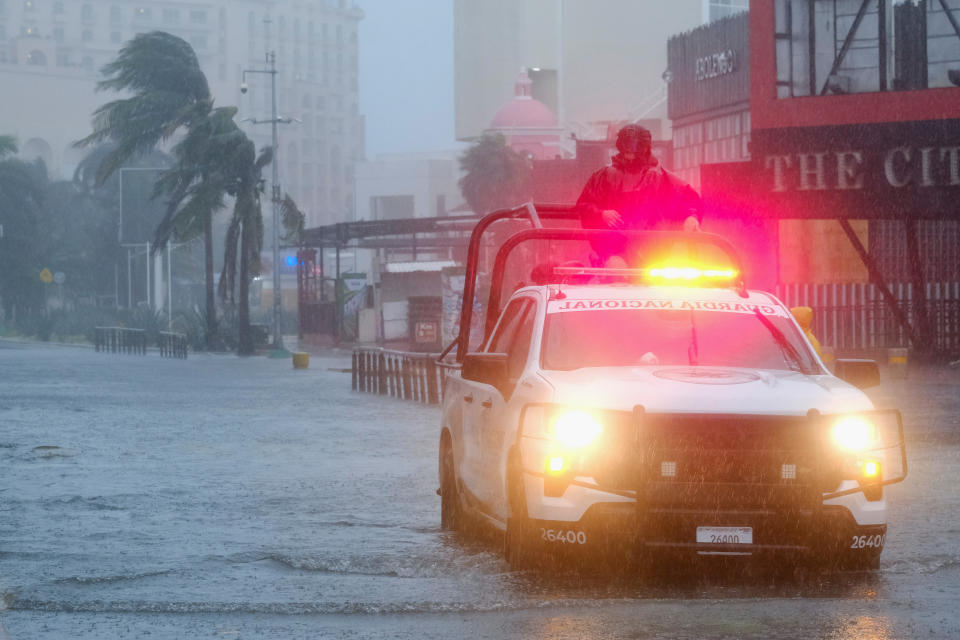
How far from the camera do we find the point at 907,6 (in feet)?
127

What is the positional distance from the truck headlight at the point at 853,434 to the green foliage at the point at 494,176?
91.0 m

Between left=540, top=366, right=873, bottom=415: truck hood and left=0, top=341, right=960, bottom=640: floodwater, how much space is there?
36.0 inches

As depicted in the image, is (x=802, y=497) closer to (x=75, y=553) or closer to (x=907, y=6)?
(x=75, y=553)

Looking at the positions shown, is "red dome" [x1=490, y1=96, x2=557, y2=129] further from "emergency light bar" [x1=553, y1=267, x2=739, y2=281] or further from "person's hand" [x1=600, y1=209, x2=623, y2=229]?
"emergency light bar" [x1=553, y1=267, x2=739, y2=281]

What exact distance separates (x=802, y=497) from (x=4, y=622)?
3.78m

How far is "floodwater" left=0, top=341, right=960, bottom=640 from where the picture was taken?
804 cm

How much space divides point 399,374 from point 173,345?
1131 inches

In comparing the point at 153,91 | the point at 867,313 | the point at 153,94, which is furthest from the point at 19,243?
the point at 867,313

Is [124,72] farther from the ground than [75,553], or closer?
farther from the ground

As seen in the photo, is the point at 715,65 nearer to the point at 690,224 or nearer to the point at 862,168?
the point at 862,168

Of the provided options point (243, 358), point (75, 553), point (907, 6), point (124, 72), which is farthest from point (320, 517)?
point (124, 72)

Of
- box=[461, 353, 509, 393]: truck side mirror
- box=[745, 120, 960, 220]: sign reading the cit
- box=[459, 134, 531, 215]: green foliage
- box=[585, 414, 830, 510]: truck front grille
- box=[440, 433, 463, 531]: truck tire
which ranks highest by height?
box=[459, 134, 531, 215]: green foliage

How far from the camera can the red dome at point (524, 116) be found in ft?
408

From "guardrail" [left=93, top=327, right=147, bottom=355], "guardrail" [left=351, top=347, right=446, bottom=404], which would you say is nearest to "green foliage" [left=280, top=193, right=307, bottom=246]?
"guardrail" [left=93, top=327, right=147, bottom=355]
